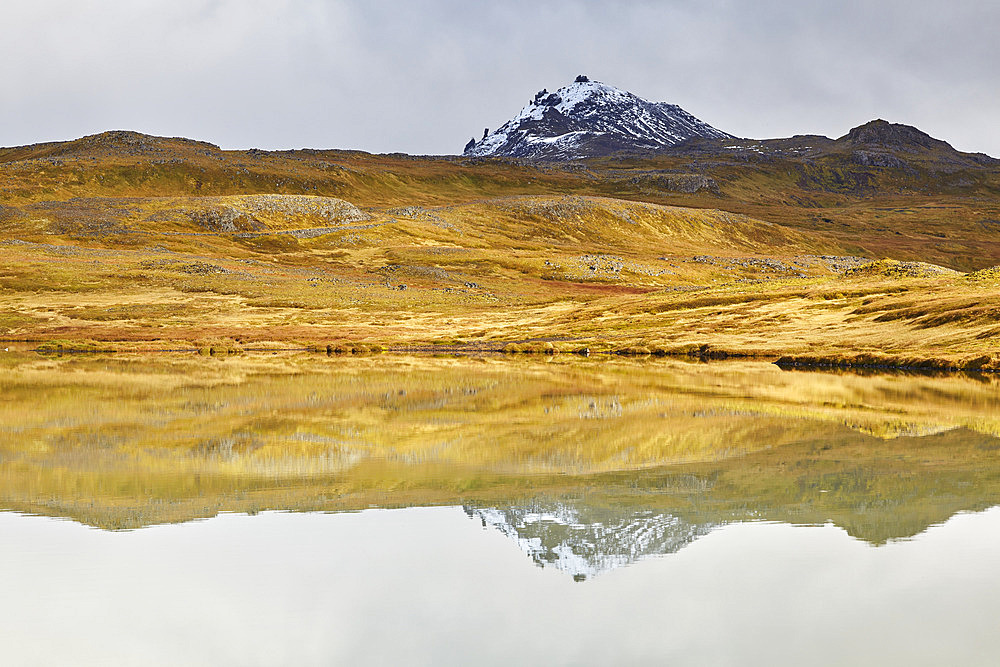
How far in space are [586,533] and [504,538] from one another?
0.98 meters

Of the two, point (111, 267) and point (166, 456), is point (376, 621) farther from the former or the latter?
point (111, 267)

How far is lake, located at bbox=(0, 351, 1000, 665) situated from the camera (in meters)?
7.98

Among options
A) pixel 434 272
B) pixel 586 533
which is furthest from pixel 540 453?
pixel 434 272

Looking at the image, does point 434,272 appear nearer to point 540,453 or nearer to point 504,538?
point 540,453

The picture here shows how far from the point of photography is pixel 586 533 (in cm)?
1137

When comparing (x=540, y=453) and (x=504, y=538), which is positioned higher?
(x=504, y=538)

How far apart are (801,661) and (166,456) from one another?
13.9m

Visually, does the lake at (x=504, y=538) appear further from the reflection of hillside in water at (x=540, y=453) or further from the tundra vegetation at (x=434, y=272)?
the tundra vegetation at (x=434, y=272)

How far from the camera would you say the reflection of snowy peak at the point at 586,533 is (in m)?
10.3

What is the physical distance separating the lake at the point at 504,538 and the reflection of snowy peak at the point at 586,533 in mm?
52

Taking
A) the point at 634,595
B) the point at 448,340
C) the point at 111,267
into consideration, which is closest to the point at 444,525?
the point at 634,595

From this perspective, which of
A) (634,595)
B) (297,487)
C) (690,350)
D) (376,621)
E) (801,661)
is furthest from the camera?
(690,350)

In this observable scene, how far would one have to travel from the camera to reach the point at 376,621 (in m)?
8.46

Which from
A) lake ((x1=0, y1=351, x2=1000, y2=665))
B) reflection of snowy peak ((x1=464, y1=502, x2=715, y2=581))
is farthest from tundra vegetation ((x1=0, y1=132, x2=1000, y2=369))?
reflection of snowy peak ((x1=464, y1=502, x2=715, y2=581))
